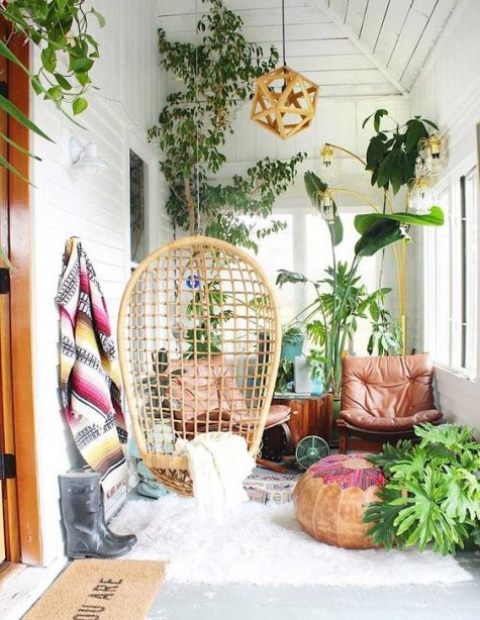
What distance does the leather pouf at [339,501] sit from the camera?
8.79 ft

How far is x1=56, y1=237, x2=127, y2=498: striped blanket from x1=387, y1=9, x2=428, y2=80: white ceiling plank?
296 centimetres

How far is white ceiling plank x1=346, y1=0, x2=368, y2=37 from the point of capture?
438 cm

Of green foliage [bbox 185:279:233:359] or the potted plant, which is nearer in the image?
green foliage [bbox 185:279:233:359]

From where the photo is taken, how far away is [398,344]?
4680mm

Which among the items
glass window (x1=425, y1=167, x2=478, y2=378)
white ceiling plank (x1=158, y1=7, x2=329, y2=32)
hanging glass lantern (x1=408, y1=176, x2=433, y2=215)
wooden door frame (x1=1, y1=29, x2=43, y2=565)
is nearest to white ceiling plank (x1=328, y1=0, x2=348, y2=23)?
white ceiling plank (x1=158, y1=7, x2=329, y2=32)

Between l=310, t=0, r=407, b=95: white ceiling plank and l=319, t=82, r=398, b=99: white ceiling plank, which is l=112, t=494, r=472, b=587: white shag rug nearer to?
l=319, t=82, r=398, b=99: white ceiling plank

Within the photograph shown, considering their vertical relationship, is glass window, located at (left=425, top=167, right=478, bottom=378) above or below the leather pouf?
above

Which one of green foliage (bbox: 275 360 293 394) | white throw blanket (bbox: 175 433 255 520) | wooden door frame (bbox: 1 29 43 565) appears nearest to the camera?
white throw blanket (bbox: 175 433 255 520)

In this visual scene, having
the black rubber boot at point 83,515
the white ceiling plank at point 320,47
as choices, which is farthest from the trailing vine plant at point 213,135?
the black rubber boot at point 83,515

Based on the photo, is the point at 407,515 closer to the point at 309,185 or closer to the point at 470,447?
the point at 470,447

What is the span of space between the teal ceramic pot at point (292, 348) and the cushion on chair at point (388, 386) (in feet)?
1.37

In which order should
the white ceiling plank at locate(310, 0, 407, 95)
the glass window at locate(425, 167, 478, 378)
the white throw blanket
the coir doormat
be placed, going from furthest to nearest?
the white ceiling plank at locate(310, 0, 407, 95) → the glass window at locate(425, 167, 478, 378) → the coir doormat → the white throw blanket

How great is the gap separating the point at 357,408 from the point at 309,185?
A: 1885mm

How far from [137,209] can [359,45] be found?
2.52m
